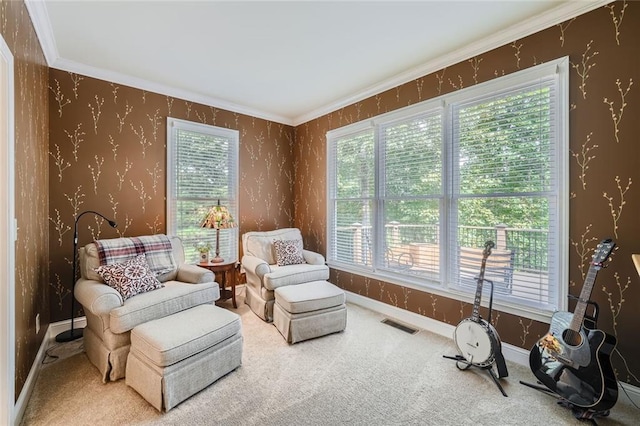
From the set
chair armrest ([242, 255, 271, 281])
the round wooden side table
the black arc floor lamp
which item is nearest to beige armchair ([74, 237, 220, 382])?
the black arc floor lamp

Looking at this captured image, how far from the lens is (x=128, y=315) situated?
215cm

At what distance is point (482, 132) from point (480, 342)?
180 centimetres

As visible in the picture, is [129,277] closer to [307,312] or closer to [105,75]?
[307,312]

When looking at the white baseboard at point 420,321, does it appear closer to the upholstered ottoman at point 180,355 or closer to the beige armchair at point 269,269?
the beige armchair at point 269,269

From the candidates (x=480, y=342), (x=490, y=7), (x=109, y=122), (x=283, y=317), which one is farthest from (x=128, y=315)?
(x=490, y=7)

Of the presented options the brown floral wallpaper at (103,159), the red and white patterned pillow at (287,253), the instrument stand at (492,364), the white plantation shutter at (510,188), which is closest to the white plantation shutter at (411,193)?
the white plantation shutter at (510,188)

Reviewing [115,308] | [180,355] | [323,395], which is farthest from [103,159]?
[323,395]

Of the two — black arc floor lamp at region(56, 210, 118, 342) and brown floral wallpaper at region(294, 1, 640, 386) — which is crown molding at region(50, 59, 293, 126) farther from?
brown floral wallpaper at region(294, 1, 640, 386)

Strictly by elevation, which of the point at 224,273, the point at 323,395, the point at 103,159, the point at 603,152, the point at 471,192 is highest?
the point at 103,159

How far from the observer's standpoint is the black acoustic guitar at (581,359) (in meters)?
1.77

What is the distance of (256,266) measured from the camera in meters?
3.38

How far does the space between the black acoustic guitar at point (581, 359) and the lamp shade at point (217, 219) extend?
128 inches

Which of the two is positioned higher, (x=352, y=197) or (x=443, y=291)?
(x=352, y=197)

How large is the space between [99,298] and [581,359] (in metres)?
3.25
